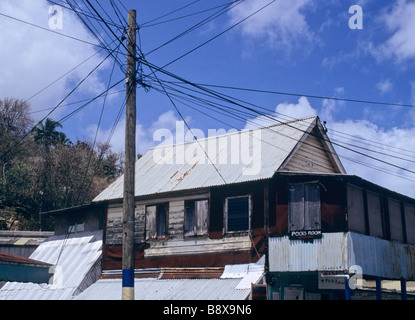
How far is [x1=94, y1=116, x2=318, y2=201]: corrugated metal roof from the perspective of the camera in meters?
24.0

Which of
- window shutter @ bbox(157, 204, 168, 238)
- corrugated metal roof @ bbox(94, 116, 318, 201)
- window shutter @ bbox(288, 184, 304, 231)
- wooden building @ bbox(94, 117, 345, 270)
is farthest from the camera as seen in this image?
window shutter @ bbox(157, 204, 168, 238)

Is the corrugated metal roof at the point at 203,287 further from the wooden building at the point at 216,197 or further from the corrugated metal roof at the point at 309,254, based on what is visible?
the corrugated metal roof at the point at 309,254

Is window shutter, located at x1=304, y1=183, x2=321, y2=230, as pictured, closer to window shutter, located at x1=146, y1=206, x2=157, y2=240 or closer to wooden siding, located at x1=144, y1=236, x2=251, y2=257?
wooden siding, located at x1=144, y1=236, x2=251, y2=257

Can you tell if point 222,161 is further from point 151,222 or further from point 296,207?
point 296,207

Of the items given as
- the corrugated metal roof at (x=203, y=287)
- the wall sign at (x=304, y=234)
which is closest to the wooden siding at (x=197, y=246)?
the corrugated metal roof at (x=203, y=287)

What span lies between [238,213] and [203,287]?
3.57m

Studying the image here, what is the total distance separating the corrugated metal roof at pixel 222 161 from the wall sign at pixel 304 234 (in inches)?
101

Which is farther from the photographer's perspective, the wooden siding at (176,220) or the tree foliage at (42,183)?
the tree foliage at (42,183)

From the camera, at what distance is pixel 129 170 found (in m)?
15.2

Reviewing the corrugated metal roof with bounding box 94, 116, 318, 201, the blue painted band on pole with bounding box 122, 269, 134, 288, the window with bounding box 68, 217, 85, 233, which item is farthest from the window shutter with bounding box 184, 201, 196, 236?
the blue painted band on pole with bounding box 122, 269, 134, 288

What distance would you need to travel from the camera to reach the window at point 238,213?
2350 centimetres

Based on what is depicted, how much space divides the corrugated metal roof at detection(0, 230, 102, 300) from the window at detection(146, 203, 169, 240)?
151 inches
